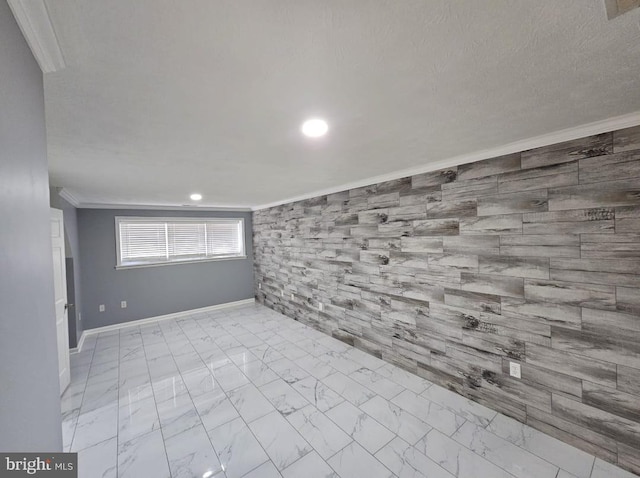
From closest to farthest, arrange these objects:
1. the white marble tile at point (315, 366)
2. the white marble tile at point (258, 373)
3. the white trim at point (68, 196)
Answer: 1. the white marble tile at point (258, 373)
2. the white marble tile at point (315, 366)
3. the white trim at point (68, 196)

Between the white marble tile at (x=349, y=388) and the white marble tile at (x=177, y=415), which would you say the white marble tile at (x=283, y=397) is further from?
the white marble tile at (x=177, y=415)

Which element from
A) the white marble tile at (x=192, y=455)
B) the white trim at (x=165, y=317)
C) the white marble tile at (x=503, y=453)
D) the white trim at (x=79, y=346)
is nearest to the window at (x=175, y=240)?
the white trim at (x=165, y=317)

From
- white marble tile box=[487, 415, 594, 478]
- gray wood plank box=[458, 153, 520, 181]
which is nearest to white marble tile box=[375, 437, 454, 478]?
white marble tile box=[487, 415, 594, 478]

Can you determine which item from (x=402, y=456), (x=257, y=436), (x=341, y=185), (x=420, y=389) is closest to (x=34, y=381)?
(x=257, y=436)

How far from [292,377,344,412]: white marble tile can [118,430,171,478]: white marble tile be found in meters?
1.21

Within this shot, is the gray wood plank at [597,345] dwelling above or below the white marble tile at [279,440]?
above

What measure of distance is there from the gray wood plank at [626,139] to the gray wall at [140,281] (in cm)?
575

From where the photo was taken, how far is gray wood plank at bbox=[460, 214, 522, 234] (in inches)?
82.0

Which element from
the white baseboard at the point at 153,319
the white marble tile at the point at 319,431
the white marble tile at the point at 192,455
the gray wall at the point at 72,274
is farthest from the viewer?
the white baseboard at the point at 153,319

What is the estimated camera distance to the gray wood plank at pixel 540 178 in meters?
1.83

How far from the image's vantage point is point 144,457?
1904mm

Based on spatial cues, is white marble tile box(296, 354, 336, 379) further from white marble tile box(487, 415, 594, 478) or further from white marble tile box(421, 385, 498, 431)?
white marble tile box(487, 415, 594, 478)

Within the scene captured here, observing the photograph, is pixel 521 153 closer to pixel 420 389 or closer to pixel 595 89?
pixel 595 89

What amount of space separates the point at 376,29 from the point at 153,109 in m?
1.17
